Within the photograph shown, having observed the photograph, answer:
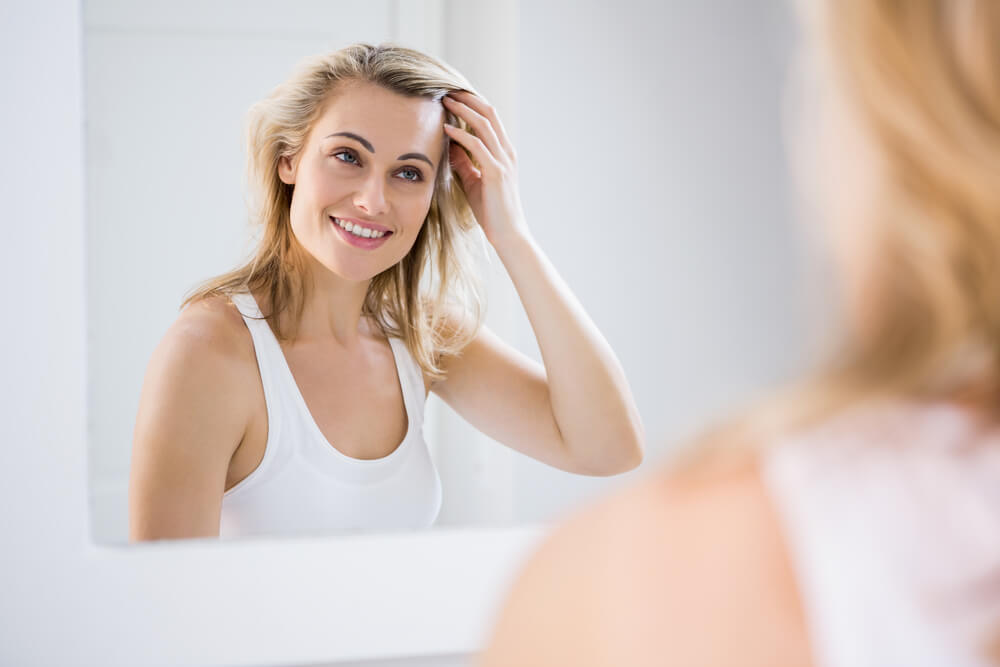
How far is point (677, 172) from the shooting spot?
3.83 feet

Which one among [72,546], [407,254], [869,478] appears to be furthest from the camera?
[407,254]

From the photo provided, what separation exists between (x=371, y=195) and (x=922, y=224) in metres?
0.80

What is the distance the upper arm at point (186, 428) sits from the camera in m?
0.98

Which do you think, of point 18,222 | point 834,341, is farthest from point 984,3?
point 18,222

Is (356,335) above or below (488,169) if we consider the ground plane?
below

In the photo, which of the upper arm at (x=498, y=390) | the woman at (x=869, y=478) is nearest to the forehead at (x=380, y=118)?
the upper arm at (x=498, y=390)

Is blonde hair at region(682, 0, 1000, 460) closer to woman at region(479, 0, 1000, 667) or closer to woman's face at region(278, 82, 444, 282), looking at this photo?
woman at region(479, 0, 1000, 667)

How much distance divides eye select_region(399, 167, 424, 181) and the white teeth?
0.07 metres

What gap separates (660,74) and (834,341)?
0.91 m

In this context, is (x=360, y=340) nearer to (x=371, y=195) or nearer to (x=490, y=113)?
(x=371, y=195)

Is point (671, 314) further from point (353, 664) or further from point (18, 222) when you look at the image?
point (18, 222)

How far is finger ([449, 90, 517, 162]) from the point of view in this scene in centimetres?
106

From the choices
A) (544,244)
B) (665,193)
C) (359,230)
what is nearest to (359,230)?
(359,230)

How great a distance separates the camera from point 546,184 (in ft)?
3.65
